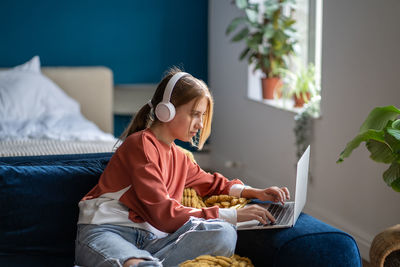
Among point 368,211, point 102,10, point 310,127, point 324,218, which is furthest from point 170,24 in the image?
point 368,211

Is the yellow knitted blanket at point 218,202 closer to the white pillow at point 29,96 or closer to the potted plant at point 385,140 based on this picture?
the potted plant at point 385,140

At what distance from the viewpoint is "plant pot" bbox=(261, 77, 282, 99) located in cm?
411

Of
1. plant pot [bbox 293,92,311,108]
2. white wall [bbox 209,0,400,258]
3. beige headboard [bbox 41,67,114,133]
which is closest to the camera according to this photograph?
white wall [bbox 209,0,400,258]

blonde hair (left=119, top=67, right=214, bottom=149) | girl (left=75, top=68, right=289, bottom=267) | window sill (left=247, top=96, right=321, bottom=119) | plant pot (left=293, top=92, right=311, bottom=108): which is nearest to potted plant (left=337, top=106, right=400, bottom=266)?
girl (left=75, top=68, right=289, bottom=267)

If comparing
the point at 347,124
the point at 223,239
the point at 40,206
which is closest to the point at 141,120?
the point at 40,206

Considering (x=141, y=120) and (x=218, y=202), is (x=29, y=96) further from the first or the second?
(x=218, y=202)

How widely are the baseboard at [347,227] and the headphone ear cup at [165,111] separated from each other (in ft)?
5.05

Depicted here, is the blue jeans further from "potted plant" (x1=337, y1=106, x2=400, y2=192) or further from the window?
the window

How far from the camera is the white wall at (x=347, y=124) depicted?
275 cm

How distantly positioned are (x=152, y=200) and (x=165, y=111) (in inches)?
12.1

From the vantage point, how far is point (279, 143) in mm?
3959

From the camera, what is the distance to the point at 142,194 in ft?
5.85

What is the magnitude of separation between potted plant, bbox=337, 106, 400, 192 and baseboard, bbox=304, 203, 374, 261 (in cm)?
94

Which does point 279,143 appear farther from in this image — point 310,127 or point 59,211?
point 59,211
